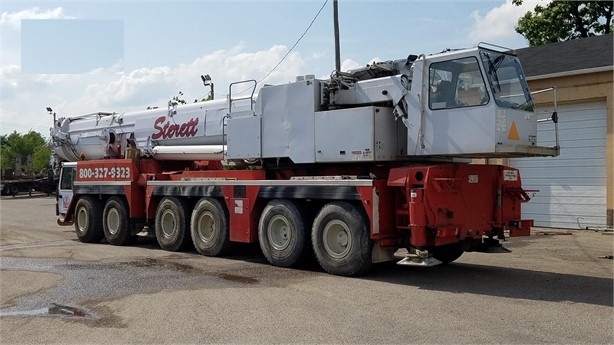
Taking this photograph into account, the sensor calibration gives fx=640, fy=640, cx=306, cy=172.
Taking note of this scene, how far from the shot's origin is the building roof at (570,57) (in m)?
17.5

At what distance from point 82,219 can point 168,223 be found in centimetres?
375

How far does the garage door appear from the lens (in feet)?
56.0

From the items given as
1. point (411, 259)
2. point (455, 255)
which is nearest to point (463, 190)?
point (411, 259)

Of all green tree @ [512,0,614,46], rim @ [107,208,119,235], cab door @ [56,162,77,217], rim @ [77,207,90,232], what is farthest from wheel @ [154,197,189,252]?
green tree @ [512,0,614,46]

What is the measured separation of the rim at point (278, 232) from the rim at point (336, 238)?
1015 millimetres

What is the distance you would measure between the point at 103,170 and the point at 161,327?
9875 millimetres

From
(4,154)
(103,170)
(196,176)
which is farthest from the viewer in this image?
(4,154)

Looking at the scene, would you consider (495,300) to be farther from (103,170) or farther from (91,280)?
(103,170)

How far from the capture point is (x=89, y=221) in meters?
16.3

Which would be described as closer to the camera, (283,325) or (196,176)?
(283,325)

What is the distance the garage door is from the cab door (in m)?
13.0

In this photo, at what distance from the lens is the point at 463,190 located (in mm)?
9828

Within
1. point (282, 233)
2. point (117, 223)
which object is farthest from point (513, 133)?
point (117, 223)

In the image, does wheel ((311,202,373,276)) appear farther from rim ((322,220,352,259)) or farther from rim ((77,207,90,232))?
rim ((77,207,90,232))
